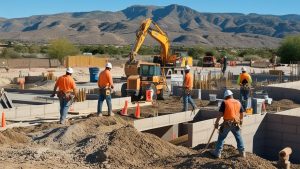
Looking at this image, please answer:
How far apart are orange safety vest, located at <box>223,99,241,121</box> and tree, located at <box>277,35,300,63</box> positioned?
45654 millimetres

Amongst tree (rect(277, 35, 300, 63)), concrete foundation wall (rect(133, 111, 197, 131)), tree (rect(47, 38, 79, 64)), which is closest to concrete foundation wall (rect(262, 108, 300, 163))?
concrete foundation wall (rect(133, 111, 197, 131))

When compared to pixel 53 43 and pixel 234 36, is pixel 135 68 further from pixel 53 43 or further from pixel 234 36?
pixel 234 36

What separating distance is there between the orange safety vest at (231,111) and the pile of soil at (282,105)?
875cm

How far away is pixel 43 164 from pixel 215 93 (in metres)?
12.9

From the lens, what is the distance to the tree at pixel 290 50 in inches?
2115

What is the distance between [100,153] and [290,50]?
157ft

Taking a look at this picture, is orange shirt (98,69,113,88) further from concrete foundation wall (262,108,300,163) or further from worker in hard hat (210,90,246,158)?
worker in hard hat (210,90,246,158)

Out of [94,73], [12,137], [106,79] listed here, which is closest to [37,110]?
[106,79]

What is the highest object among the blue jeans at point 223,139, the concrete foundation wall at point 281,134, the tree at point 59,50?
the tree at point 59,50

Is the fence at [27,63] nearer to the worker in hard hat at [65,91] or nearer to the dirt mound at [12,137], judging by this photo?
the worker in hard hat at [65,91]

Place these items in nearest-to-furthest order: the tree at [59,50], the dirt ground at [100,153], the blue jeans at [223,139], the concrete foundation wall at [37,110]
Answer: the dirt ground at [100,153], the blue jeans at [223,139], the concrete foundation wall at [37,110], the tree at [59,50]

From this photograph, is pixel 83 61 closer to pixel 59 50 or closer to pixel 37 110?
pixel 59 50

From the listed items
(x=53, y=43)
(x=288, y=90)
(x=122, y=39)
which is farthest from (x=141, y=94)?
(x=122, y=39)

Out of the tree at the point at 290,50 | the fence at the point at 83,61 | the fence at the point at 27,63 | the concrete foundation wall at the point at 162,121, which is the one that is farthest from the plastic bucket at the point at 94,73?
the tree at the point at 290,50
